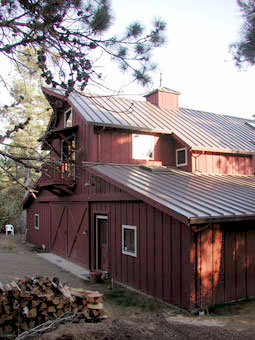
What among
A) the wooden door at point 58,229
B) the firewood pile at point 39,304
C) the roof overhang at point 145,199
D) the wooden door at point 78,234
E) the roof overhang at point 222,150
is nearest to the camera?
the firewood pile at point 39,304

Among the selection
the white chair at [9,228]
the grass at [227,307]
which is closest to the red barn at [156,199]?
the grass at [227,307]

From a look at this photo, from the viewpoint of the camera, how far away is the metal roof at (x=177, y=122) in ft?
45.5

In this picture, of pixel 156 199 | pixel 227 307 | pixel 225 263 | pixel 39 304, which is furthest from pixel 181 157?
pixel 39 304

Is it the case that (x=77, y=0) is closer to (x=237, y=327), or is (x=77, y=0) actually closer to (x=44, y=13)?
(x=44, y=13)

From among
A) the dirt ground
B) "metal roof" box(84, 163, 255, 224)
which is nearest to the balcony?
"metal roof" box(84, 163, 255, 224)

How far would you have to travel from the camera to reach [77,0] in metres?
5.24

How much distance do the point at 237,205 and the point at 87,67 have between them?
5.71 metres

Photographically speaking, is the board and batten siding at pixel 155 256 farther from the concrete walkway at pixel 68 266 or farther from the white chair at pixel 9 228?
the white chair at pixel 9 228

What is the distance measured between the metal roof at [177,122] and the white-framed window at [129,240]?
→ 4893mm

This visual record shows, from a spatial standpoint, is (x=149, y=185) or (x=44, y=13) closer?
(x=44, y=13)

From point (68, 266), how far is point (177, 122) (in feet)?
28.4

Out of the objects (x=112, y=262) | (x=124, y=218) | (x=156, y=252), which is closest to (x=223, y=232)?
(x=156, y=252)

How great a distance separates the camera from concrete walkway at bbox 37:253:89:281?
37.6 ft

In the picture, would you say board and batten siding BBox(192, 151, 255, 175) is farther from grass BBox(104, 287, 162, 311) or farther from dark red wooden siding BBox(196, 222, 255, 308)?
grass BBox(104, 287, 162, 311)
